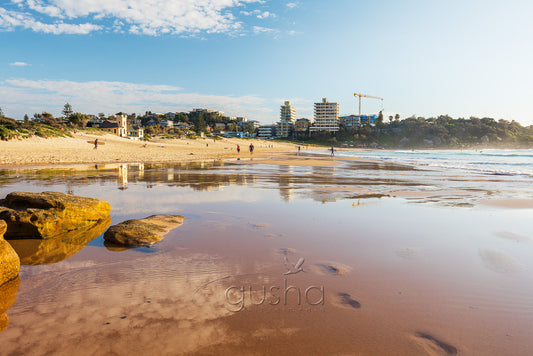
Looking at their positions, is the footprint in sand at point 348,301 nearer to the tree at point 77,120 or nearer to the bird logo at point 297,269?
the bird logo at point 297,269

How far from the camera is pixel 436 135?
157250 mm

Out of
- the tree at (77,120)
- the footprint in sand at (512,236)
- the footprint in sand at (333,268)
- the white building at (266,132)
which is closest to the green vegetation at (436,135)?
the white building at (266,132)

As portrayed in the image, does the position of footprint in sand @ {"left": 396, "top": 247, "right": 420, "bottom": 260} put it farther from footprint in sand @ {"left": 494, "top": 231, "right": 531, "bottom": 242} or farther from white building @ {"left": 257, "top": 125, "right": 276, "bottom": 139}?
white building @ {"left": 257, "top": 125, "right": 276, "bottom": 139}

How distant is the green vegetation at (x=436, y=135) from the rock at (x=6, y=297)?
480 ft

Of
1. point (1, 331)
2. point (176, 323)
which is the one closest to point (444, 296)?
point (176, 323)

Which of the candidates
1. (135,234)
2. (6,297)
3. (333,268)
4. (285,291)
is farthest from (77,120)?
(285,291)

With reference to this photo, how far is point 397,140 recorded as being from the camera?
539 ft

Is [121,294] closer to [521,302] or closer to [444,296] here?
[444,296]

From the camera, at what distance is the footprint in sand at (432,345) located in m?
2.53

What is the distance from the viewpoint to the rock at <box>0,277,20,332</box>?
2935mm

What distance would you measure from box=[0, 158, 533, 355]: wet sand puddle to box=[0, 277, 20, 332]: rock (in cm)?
2

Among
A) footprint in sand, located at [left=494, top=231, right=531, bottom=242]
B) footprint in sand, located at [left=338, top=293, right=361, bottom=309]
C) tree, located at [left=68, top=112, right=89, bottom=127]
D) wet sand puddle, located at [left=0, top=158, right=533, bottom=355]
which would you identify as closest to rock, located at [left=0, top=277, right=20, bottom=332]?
wet sand puddle, located at [left=0, top=158, right=533, bottom=355]

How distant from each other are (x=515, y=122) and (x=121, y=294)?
235 meters

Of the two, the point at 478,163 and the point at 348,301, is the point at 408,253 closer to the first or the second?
the point at 348,301
